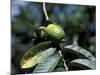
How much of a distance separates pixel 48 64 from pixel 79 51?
339mm

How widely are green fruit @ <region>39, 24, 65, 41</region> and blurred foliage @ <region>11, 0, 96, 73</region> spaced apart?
5 cm

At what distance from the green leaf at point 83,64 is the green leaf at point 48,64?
0.15 metres

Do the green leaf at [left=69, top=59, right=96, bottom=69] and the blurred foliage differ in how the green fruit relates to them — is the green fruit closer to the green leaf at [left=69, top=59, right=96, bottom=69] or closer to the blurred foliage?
the blurred foliage

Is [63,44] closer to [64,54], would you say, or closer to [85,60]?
[64,54]

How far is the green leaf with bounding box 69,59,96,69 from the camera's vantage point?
6.09 feet

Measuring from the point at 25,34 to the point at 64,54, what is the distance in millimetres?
422

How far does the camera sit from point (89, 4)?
1936mm

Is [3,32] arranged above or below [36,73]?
above

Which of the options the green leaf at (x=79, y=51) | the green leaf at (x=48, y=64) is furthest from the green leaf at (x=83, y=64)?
the green leaf at (x=48, y=64)

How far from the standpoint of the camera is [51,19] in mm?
1799

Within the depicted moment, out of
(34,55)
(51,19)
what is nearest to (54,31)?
(51,19)

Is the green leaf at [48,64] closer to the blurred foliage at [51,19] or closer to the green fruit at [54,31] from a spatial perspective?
the blurred foliage at [51,19]

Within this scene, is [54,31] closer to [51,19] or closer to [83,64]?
[51,19]
